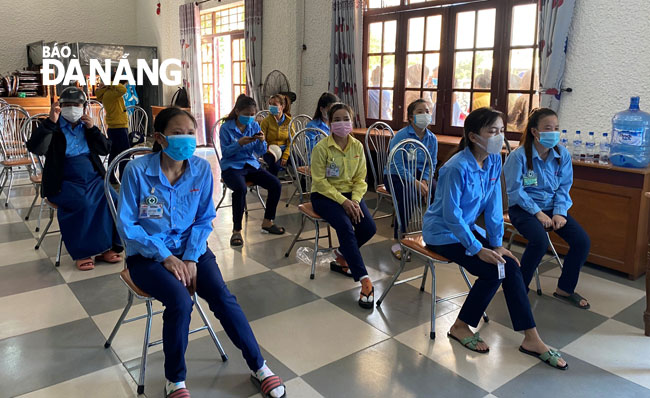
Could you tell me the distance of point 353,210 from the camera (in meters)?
2.88

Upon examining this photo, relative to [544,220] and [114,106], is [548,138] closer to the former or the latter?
[544,220]

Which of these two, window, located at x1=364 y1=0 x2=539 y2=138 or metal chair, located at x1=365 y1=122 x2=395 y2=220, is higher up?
window, located at x1=364 y1=0 x2=539 y2=138

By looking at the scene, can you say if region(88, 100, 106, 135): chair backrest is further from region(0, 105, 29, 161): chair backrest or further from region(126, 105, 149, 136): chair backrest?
region(0, 105, 29, 161): chair backrest

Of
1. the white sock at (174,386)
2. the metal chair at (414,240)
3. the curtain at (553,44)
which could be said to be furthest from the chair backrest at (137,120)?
the white sock at (174,386)

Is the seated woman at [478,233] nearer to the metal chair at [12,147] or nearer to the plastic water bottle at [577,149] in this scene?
the plastic water bottle at [577,149]

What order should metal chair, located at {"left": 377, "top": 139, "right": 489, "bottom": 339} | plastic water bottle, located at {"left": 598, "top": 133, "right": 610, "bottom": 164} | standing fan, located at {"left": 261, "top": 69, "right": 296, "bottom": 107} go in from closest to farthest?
metal chair, located at {"left": 377, "top": 139, "right": 489, "bottom": 339}
plastic water bottle, located at {"left": 598, "top": 133, "right": 610, "bottom": 164}
standing fan, located at {"left": 261, "top": 69, "right": 296, "bottom": 107}

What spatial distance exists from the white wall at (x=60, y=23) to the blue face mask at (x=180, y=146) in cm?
905

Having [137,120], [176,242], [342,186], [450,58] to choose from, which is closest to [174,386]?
[176,242]

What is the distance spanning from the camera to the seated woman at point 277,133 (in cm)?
459

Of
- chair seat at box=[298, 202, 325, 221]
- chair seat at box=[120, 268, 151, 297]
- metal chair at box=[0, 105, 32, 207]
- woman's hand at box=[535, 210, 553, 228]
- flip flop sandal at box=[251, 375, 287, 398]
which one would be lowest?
Answer: flip flop sandal at box=[251, 375, 287, 398]

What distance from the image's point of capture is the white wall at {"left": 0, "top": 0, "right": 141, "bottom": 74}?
9.12m

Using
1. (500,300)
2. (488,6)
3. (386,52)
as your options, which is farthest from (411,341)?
(386,52)

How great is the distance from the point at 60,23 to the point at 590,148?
9.67 m

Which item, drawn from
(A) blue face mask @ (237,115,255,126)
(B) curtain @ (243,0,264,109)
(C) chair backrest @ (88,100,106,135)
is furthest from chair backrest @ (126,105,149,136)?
(A) blue face mask @ (237,115,255,126)
